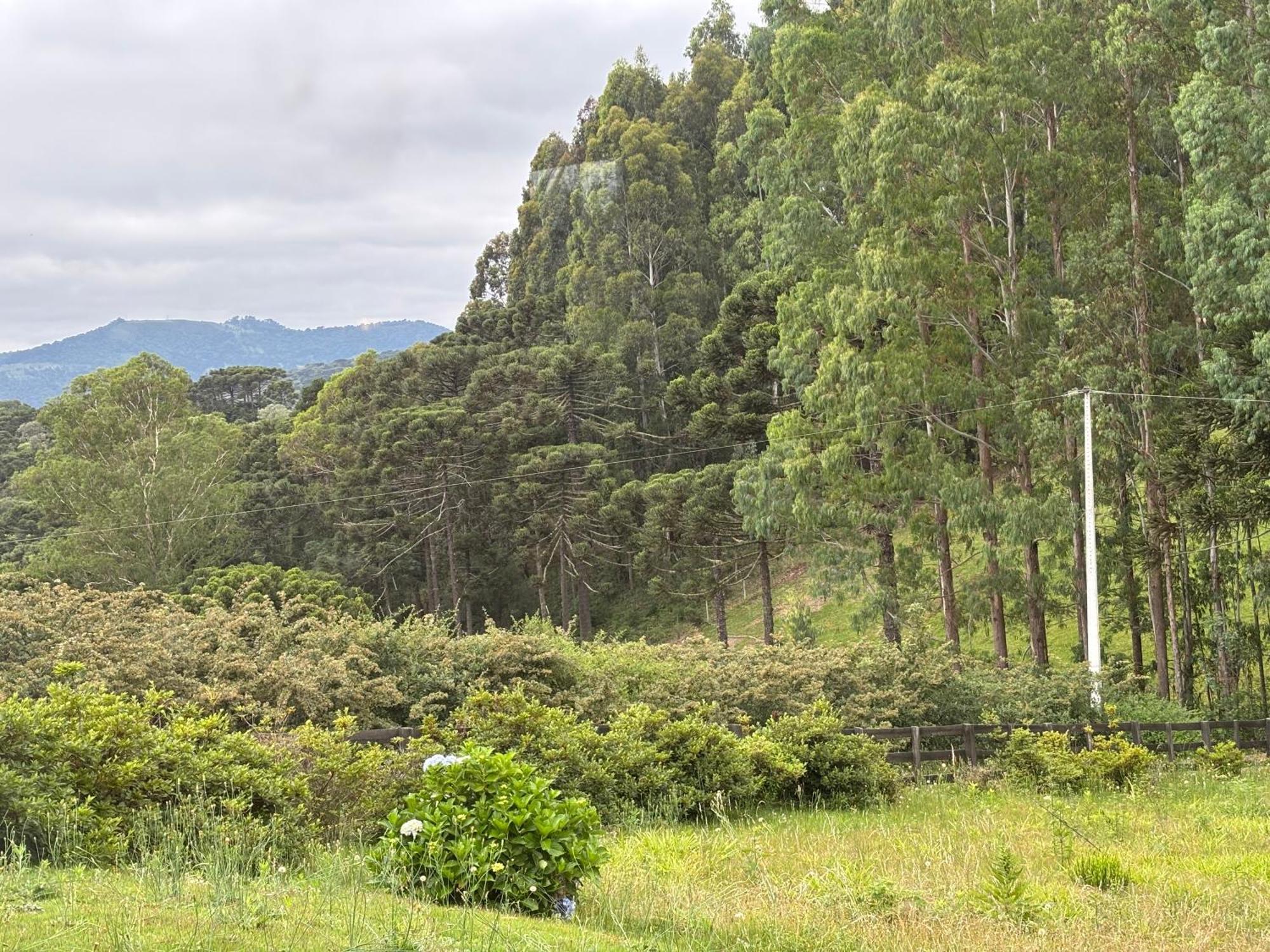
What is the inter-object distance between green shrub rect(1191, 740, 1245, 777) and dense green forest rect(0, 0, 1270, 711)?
4763 mm

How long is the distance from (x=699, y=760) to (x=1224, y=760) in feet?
29.9

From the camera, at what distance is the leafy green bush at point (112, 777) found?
22.6 feet

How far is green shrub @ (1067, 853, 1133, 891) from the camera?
7.99 m

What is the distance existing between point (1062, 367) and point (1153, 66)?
679cm

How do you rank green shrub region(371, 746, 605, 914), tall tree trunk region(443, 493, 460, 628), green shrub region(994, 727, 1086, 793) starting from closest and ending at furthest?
green shrub region(371, 746, 605, 914) < green shrub region(994, 727, 1086, 793) < tall tree trunk region(443, 493, 460, 628)

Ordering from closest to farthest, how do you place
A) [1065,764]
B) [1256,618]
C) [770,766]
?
[770,766] → [1065,764] → [1256,618]

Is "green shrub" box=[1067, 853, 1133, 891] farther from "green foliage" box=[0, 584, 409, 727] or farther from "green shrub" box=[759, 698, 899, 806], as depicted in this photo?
"green foliage" box=[0, 584, 409, 727]

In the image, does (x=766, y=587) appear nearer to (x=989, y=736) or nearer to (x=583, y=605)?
(x=583, y=605)

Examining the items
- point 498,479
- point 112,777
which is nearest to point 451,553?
point 498,479

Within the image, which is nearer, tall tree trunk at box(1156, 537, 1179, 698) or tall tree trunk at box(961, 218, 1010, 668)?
tall tree trunk at box(1156, 537, 1179, 698)

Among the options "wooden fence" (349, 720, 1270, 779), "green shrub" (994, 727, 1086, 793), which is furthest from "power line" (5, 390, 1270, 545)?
"green shrub" (994, 727, 1086, 793)

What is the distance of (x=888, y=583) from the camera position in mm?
29953

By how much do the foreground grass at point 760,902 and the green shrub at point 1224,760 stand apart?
244 inches

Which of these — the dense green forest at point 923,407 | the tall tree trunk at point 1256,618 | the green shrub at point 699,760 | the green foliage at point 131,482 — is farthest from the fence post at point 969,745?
the green foliage at point 131,482
